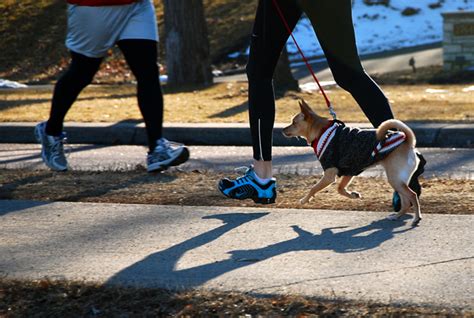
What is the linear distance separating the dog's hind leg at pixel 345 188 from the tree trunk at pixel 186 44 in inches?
348

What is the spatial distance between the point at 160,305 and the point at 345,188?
2069 millimetres

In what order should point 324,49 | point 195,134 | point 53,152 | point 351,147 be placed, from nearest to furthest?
point 351,147, point 324,49, point 53,152, point 195,134

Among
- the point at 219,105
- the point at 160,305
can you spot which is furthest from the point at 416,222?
the point at 219,105

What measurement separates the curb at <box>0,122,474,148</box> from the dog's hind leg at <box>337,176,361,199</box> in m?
3.26

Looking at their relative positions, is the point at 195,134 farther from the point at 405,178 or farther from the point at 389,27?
the point at 389,27

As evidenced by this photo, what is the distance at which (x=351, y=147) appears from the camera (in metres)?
5.04

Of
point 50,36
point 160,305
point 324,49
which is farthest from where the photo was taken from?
point 50,36

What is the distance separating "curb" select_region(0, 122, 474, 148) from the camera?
858cm

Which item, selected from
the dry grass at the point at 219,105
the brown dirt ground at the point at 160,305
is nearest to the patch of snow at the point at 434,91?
the dry grass at the point at 219,105

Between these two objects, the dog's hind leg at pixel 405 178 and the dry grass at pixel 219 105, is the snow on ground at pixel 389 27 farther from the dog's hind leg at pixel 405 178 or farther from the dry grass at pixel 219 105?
the dog's hind leg at pixel 405 178

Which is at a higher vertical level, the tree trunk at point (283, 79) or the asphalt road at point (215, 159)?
the asphalt road at point (215, 159)

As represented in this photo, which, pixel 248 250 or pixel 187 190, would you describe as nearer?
pixel 248 250

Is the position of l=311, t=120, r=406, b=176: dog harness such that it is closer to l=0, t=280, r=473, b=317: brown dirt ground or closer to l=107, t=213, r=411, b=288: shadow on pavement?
l=107, t=213, r=411, b=288: shadow on pavement

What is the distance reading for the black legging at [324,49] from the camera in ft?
17.3
